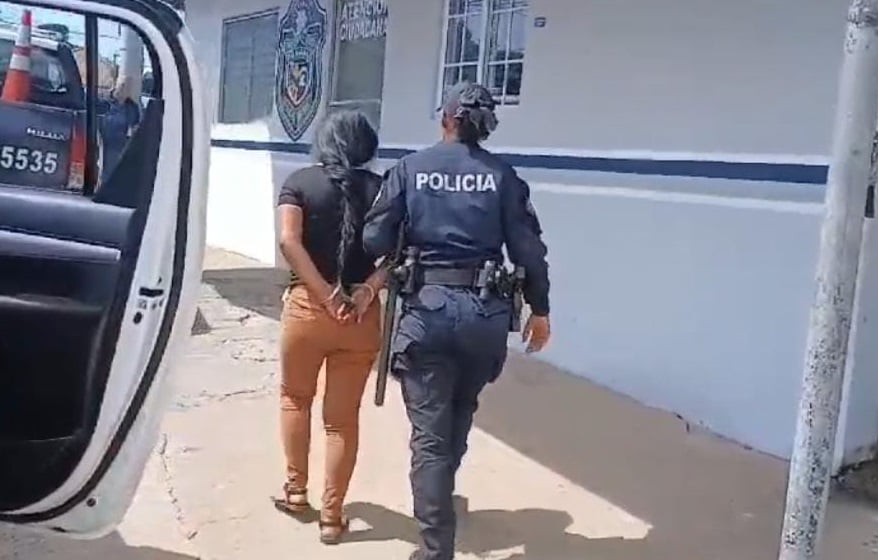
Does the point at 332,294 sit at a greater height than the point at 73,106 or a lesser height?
lesser

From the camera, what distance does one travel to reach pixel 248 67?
1192 cm

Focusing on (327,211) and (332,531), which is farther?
(332,531)

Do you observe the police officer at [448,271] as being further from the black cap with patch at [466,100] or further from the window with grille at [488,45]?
the window with grille at [488,45]

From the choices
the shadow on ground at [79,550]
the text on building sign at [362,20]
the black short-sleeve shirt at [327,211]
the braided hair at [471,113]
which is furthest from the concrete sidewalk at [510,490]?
the text on building sign at [362,20]

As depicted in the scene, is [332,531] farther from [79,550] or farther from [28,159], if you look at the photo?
[28,159]

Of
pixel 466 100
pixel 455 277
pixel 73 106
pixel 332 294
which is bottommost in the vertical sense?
pixel 332 294

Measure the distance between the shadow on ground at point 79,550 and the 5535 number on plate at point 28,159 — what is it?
1.44 metres

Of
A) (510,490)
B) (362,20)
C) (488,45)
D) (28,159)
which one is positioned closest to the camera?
(28,159)

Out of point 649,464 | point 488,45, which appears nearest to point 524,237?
point 649,464

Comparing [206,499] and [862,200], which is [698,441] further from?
[862,200]

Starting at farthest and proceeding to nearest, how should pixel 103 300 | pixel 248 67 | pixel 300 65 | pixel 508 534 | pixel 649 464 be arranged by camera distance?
pixel 248 67 → pixel 300 65 → pixel 649 464 → pixel 508 534 → pixel 103 300

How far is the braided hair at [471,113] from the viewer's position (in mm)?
3604

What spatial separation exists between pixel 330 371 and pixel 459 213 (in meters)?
0.87

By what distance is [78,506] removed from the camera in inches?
122
